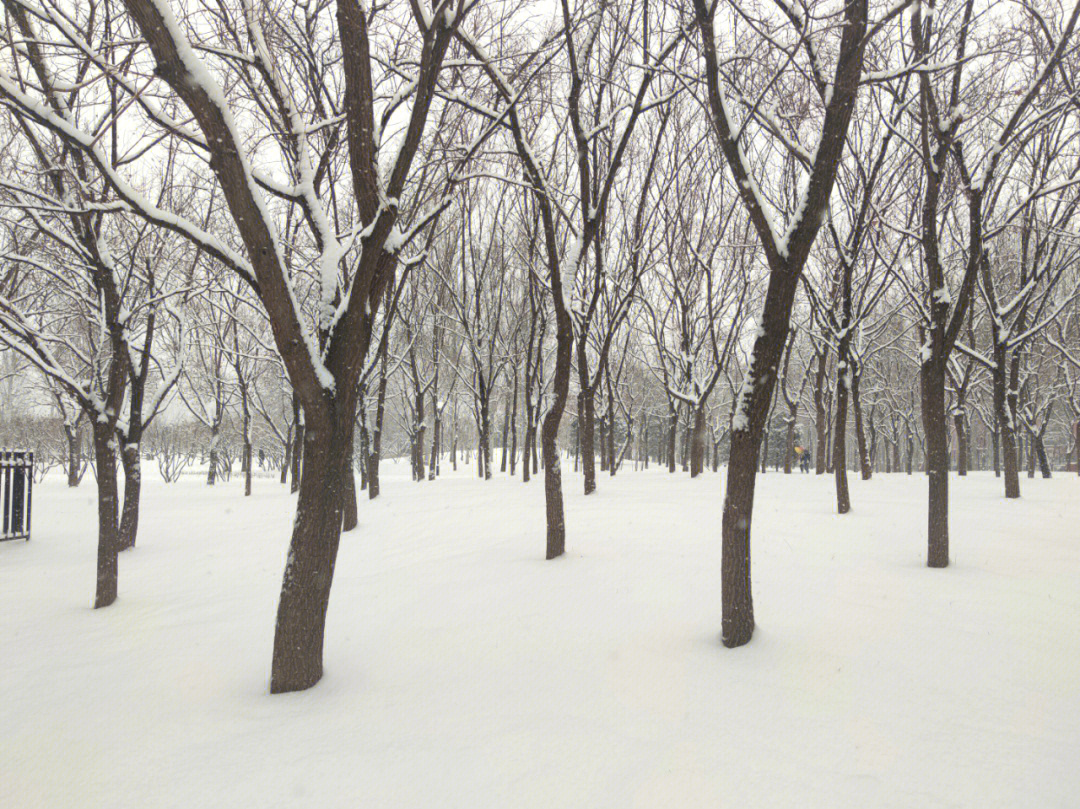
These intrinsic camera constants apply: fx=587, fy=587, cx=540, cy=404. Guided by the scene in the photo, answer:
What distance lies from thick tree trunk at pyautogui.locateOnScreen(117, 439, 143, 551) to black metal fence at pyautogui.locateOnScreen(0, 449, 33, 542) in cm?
189

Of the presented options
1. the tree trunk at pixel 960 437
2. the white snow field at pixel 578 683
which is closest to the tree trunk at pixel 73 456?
the white snow field at pixel 578 683

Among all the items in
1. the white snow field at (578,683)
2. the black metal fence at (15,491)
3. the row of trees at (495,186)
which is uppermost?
the row of trees at (495,186)

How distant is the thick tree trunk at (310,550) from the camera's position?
3369 millimetres

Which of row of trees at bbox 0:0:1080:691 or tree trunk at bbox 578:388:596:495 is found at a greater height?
row of trees at bbox 0:0:1080:691

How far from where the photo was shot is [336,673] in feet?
11.9

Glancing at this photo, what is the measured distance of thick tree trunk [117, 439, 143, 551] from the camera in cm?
736

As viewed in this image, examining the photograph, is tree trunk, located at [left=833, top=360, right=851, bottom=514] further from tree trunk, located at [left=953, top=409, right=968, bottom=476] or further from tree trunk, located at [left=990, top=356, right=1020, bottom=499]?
tree trunk, located at [left=953, top=409, right=968, bottom=476]

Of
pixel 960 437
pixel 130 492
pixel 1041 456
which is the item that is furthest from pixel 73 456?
pixel 1041 456

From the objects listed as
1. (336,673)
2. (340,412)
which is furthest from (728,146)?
(336,673)

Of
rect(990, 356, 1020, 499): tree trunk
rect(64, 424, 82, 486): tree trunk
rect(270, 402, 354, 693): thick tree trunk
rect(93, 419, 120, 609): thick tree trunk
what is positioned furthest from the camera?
rect(64, 424, 82, 486): tree trunk

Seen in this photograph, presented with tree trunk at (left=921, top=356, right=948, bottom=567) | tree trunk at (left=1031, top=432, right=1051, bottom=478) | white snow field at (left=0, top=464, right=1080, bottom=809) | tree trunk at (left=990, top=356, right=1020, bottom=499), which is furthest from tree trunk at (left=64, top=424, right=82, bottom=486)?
tree trunk at (left=1031, top=432, right=1051, bottom=478)

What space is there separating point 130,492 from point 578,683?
283 inches

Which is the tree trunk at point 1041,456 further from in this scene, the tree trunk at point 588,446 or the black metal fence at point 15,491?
the black metal fence at point 15,491

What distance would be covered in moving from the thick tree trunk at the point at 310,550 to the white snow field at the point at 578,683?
0.71 ft
